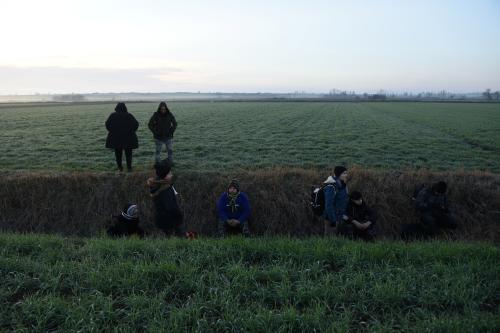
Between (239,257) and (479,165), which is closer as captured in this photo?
(239,257)

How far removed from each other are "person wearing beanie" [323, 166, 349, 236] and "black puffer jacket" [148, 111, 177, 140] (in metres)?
5.25

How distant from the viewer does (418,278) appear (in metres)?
5.11

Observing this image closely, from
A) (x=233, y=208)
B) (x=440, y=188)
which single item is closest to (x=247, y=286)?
(x=233, y=208)

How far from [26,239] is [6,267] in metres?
1.22

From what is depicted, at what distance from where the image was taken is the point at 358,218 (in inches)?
337

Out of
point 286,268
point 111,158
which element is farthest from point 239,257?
point 111,158

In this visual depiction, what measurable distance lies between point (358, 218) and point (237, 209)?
2.75 meters

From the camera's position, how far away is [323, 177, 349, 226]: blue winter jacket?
8.36 m

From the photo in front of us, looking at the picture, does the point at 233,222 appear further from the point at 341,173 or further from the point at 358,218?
the point at 358,218

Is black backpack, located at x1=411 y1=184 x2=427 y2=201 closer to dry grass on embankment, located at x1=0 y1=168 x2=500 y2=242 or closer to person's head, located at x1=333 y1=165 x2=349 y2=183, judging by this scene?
dry grass on embankment, located at x1=0 y1=168 x2=500 y2=242

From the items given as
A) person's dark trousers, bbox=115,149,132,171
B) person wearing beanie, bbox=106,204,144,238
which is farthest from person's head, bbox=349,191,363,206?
person's dark trousers, bbox=115,149,132,171

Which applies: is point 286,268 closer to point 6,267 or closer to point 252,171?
point 6,267

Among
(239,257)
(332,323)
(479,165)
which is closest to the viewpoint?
(332,323)

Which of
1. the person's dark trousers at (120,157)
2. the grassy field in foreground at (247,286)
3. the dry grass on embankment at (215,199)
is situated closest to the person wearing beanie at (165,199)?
the dry grass on embankment at (215,199)
